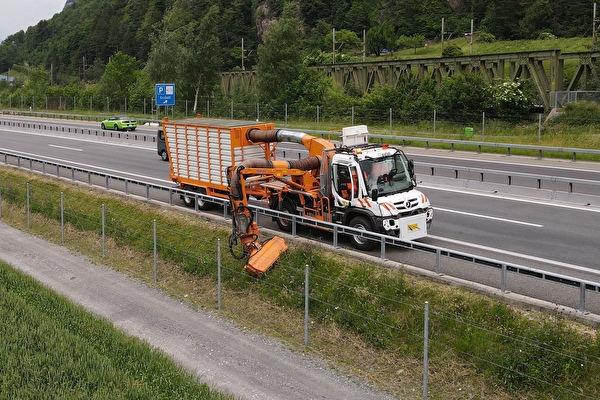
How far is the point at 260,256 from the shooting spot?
15672mm

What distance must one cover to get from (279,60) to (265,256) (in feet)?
144

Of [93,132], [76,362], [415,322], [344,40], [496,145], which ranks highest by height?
[344,40]

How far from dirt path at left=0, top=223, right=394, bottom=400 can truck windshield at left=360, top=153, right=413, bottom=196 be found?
4.99 m

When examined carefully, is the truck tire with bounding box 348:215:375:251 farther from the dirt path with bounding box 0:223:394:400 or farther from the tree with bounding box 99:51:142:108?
the tree with bounding box 99:51:142:108

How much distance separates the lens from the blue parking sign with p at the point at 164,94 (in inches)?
2120

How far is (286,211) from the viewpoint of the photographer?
18.6 m

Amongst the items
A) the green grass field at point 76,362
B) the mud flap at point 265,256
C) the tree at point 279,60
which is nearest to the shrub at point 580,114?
the tree at point 279,60

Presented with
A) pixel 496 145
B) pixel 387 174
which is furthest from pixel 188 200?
pixel 496 145

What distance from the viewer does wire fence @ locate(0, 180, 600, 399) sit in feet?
34.4

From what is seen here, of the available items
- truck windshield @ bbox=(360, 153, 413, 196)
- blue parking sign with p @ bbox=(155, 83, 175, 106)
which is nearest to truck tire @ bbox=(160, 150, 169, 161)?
blue parking sign with p @ bbox=(155, 83, 175, 106)

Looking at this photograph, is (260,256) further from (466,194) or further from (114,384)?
(466,194)

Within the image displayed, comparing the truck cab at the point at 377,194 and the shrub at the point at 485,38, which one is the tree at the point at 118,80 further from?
the truck cab at the point at 377,194

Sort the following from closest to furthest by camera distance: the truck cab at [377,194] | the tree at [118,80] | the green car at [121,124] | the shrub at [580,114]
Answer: the truck cab at [377,194]
the shrub at [580,114]
the green car at [121,124]
the tree at [118,80]

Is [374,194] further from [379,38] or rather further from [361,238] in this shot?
[379,38]
